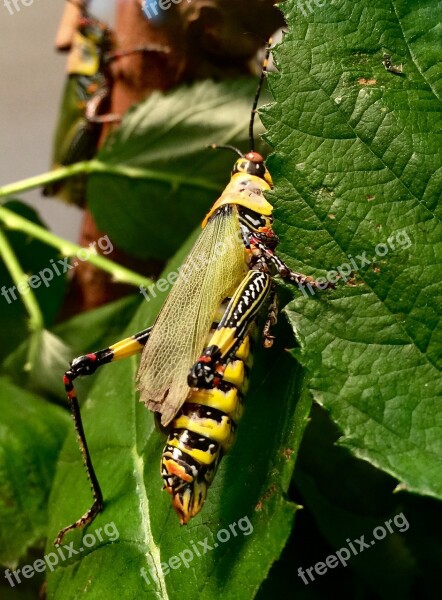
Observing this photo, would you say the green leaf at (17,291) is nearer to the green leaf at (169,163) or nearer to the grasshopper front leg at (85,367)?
the green leaf at (169,163)

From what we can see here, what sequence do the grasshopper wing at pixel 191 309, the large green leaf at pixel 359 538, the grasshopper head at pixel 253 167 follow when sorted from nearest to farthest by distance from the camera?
the grasshopper wing at pixel 191 309, the grasshopper head at pixel 253 167, the large green leaf at pixel 359 538

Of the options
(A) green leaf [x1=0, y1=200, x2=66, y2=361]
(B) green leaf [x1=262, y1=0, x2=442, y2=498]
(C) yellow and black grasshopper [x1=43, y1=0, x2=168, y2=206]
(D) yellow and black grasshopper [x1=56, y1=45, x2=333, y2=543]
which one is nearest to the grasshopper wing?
(D) yellow and black grasshopper [x1=56, y1=45, x2=333, y2=543]

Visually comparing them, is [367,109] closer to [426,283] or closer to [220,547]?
[426,283]

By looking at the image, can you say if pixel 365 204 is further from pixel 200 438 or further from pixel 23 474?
pixel 23 474

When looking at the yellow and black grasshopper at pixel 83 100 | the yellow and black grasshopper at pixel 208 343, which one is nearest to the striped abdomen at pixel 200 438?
the yellow and black grasshopper at pixel 208 343

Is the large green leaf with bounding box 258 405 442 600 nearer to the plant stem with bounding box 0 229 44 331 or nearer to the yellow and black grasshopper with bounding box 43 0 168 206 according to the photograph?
the plant stem with bounding box 0 229 44 331

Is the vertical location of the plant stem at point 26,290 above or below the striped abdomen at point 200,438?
above

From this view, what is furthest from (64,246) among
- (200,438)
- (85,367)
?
(200,438)
